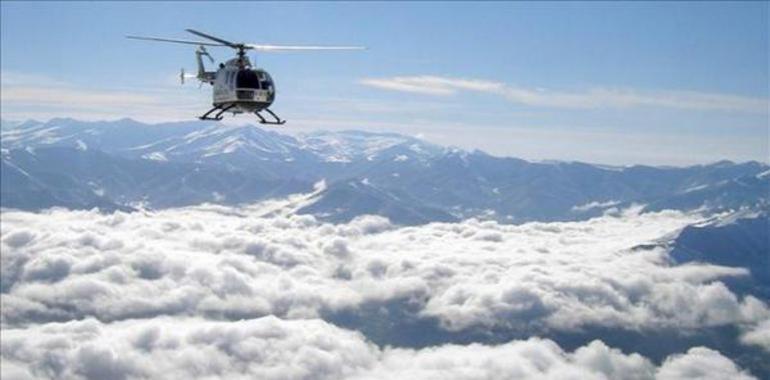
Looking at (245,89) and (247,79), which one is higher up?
(247,79)

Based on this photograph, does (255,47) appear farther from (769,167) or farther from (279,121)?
(769,167)

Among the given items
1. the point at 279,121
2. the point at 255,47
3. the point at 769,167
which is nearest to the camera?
the point at 255,47

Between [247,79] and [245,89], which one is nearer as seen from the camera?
[245,89]

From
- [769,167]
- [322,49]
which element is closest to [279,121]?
[322,49]

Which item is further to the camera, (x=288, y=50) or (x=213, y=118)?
(x=213, y=118)
